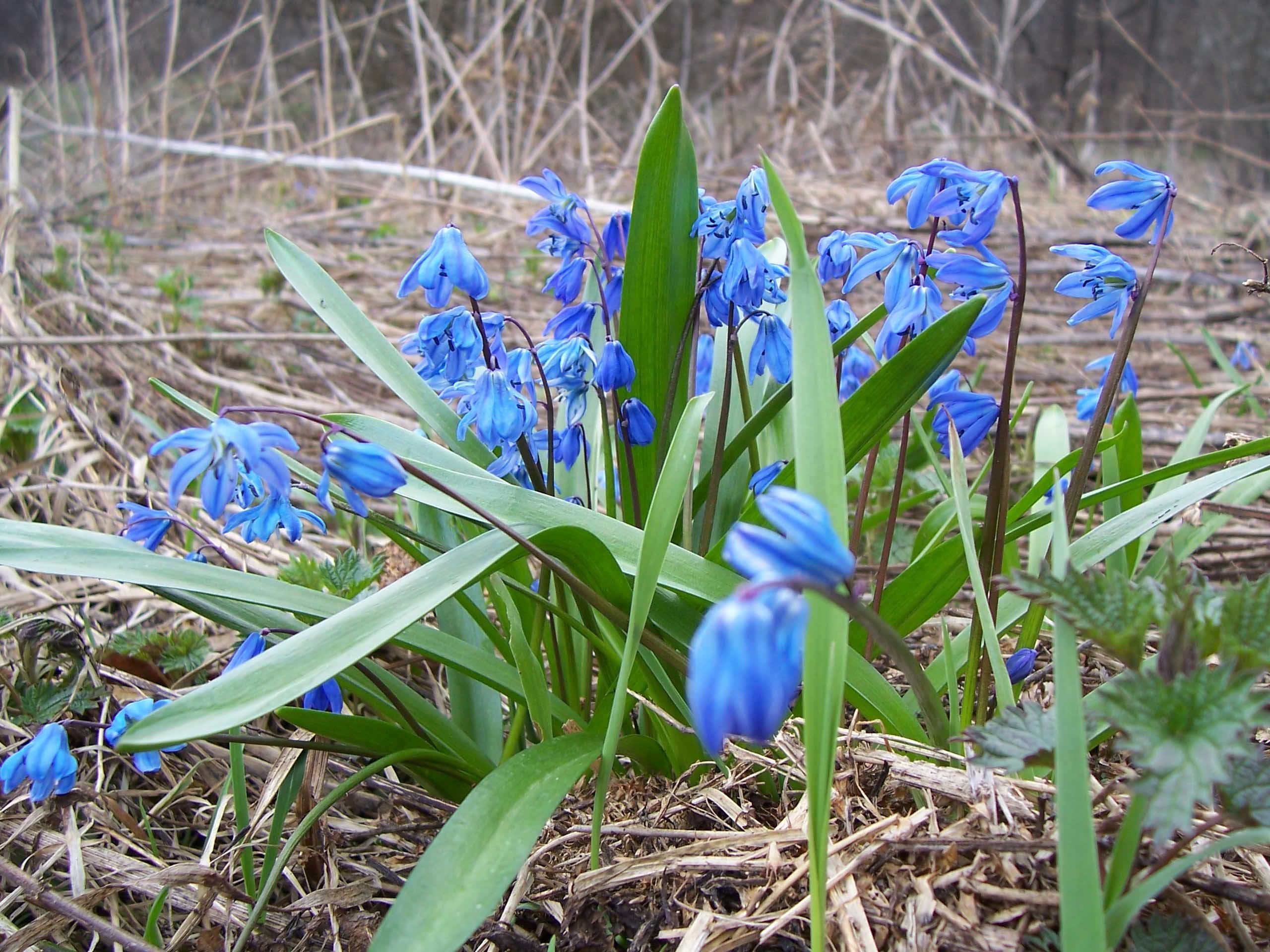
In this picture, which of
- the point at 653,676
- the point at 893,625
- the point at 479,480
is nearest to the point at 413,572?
the point at 479,480

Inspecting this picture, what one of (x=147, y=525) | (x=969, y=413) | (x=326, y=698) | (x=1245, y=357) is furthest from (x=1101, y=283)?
(x=1245, y=357)

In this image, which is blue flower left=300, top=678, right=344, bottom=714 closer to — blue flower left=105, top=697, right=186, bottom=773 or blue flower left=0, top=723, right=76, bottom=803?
blue flower left=105, top=697, right=186, bottom=773

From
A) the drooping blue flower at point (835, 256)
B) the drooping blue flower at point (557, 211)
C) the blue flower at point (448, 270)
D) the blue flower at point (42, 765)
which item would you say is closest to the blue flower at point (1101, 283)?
the drooping blue flower at point (835, 256)

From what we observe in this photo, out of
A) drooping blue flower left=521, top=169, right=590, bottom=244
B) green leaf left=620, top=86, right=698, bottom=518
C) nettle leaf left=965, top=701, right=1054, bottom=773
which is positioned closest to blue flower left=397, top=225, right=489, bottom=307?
drooping blue flower left=521, top=169, right=590, bottom=244

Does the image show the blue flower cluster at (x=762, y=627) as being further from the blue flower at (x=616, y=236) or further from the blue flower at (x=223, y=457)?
the blue flower at (x=616, y=236)

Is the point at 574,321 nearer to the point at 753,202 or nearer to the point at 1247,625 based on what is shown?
the point at 753,202

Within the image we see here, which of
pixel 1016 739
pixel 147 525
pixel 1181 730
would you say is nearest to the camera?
pixel 1181 730
